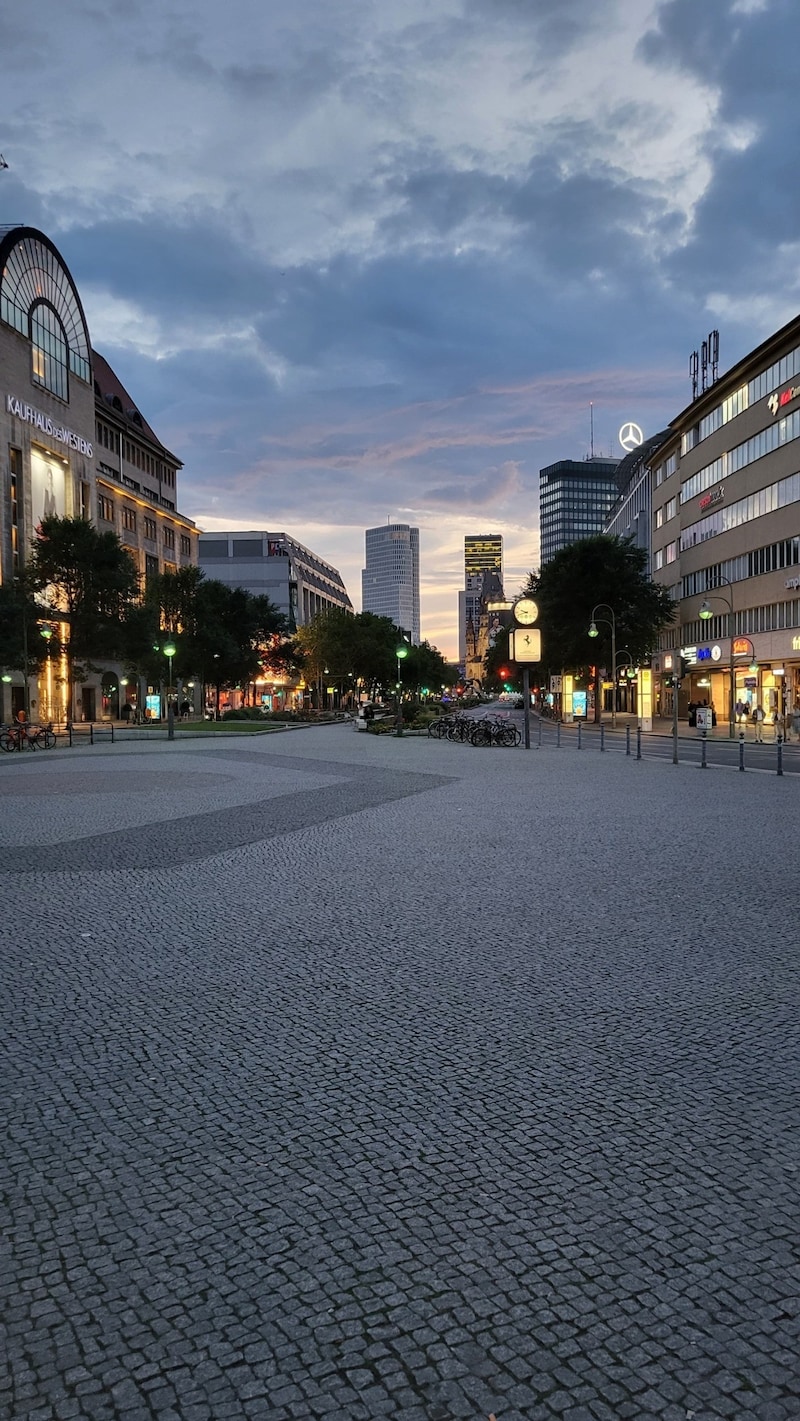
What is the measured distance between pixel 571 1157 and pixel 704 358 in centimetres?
9026

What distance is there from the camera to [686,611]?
2945 inches

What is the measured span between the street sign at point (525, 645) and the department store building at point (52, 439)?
84.2 ft

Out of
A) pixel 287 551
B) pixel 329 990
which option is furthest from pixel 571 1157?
pixel 287 551

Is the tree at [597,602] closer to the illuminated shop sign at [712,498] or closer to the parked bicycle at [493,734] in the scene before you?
the illuminated shop sign at [712,498]

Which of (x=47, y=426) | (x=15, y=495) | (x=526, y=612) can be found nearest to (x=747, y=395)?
→ (x=526, y=612)

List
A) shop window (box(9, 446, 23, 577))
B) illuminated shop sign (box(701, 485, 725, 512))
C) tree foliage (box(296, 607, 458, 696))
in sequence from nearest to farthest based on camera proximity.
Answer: shop window (box(9, 446, 23, 577)) → illuminated shop sign (box(701, 485, 725, 512)) → tree foliage (box(296, 607, 458, 696))

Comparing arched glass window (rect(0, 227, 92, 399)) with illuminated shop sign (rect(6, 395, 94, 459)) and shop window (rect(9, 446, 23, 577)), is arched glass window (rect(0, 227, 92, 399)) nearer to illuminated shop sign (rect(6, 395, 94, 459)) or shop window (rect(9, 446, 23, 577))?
illuminated shop sign (rect(6, 395, 94, 459))

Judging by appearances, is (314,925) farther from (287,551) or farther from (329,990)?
(287,551)

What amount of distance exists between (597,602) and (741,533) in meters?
10.1

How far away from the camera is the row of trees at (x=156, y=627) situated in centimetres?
5181

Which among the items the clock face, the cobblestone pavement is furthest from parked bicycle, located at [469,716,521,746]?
the cobblestone pavement

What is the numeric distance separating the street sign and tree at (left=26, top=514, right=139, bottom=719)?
79.9ft

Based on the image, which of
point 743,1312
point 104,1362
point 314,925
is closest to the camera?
point 104,1362

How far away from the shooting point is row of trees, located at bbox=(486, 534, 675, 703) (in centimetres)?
6469
